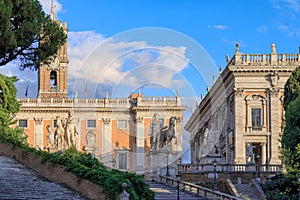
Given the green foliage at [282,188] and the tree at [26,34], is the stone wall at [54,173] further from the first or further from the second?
the green foliage at [282,188]

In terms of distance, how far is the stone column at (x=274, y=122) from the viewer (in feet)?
217

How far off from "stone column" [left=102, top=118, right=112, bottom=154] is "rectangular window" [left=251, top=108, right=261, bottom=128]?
29.3 meters

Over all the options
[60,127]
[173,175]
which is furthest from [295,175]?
[60,127]

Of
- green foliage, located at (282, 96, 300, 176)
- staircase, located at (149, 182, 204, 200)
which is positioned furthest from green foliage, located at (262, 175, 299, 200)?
staircase, located at (149, 182, 204, 200)

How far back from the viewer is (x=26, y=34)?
3816 centimetres

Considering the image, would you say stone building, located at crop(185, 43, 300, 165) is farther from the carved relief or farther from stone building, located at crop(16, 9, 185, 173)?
stone building, located at crop(16, 9, 185, 173)

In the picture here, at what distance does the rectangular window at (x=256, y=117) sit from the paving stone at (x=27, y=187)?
30.6 metres

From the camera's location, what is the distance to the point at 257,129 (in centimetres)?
6744

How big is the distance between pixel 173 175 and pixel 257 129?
1497 centimetres

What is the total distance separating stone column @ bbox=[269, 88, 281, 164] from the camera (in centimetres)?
6619

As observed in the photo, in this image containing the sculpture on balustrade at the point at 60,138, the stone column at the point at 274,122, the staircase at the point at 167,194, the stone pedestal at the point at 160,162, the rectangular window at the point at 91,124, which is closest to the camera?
the staircase at the point at 167,194

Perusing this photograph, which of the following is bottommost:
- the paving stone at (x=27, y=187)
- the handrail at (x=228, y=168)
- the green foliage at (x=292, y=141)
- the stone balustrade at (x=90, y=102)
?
the paving stone at (x=27, y=187)

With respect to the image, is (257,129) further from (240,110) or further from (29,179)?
(29,179)

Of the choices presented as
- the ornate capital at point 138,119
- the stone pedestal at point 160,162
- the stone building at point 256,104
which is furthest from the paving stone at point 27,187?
the ornate capital at point 138,119
